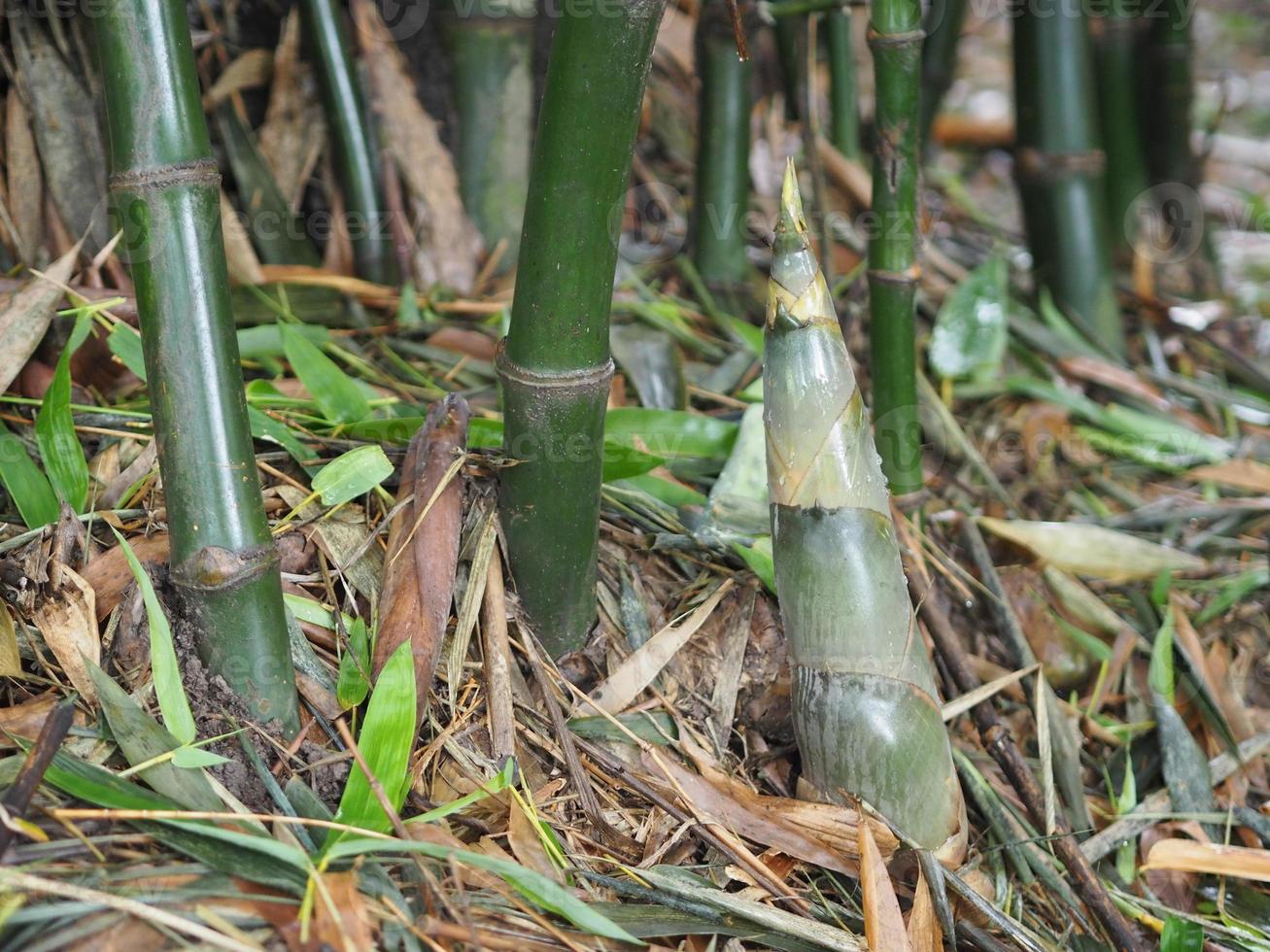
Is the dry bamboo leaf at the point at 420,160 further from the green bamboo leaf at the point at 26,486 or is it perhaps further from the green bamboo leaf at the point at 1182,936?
the green bamboo leaf at the point at 1182,936

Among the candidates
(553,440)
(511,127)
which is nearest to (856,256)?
(511,127)

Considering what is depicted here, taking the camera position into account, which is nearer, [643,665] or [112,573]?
[112,573]

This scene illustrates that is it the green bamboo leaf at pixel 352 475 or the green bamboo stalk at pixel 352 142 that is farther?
the green bamboo stalk at pixel 352 142

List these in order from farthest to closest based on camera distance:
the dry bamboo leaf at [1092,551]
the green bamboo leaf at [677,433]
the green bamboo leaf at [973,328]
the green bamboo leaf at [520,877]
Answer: the green bamboo leaf at [973,328] < the dry bamboo leaf at [1092,551] < the green bamboo leaf at [677,433] < the green bamboo leaf at [520,877]

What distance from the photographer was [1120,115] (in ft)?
7.75

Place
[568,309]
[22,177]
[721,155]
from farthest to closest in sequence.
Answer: [721,155]
[22,177]
[568,309]

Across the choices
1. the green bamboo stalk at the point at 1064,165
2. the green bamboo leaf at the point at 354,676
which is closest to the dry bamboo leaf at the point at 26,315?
the green bamboo leaf at the point at 354,676

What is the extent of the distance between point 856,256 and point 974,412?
38 centimetres

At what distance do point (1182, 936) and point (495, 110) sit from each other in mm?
1525

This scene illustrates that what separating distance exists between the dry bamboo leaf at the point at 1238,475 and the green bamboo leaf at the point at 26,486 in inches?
67.2

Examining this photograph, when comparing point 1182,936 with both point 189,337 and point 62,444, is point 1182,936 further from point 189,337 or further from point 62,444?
point 62,444

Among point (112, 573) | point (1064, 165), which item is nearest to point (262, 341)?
point (112, 573)

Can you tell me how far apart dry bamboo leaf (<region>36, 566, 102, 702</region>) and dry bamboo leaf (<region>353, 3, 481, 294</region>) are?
936mm

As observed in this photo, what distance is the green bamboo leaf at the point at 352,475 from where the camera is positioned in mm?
1180
